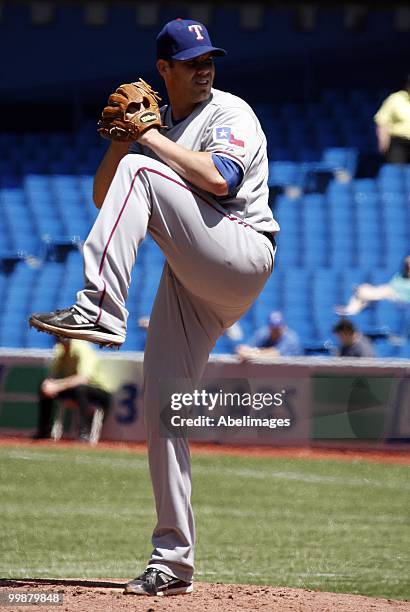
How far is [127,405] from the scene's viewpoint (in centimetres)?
1023

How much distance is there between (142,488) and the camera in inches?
297

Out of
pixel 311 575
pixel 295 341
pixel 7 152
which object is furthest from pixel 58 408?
pixel 7 152

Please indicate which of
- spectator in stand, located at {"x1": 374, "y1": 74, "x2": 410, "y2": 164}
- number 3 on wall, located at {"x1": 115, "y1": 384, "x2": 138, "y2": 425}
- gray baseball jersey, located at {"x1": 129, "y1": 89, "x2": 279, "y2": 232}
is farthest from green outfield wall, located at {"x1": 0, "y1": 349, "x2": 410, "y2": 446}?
gray baseball jersey, located at {"x1": 129, "y1": 89, "x2": 279, "y2": 232}

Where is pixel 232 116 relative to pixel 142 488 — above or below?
above

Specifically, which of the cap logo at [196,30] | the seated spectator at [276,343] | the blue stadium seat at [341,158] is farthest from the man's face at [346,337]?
the cap logo at [196,30]

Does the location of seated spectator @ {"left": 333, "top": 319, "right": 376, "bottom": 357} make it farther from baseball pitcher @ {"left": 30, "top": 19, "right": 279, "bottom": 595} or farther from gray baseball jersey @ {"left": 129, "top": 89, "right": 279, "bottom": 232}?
gray baseball jersey @ {"left": 129, "top": 89, "right": 279, "bottom": 232}

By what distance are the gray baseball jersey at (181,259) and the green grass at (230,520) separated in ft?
3.17

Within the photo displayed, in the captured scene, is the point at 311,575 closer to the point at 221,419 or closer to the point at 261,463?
the point at 221,419

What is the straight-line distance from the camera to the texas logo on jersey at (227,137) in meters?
3.78

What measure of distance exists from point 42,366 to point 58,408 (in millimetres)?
583

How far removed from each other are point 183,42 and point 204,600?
Result: 1.88 metres

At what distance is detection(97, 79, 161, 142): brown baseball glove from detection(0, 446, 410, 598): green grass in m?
1.96

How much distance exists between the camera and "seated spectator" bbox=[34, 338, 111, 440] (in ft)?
32.7

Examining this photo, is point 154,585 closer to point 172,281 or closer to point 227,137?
point 172,281
